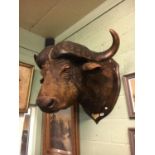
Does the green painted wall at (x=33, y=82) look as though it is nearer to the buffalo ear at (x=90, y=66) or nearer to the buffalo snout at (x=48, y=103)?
the buffalo snout at (x=48, y=103)

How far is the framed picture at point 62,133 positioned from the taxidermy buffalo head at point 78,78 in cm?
24

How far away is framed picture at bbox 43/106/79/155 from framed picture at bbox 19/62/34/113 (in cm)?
21

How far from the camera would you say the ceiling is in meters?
1.46

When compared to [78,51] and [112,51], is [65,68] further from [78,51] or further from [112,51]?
[112,51]

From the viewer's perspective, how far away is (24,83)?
1736 mm

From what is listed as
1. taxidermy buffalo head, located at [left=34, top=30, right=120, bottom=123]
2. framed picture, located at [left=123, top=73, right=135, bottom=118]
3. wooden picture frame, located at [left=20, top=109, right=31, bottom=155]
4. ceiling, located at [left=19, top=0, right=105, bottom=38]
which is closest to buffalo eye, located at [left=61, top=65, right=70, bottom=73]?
taxidermy buffalo head, located at [left=34, top=30, right=120, bottom=123]

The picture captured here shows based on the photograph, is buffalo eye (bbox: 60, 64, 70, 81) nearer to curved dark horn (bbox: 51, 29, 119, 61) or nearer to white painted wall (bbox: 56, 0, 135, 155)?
curved dark horn (bbox: 51, 29, 119, 61)

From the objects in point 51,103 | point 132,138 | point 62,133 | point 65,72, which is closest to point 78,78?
point 65,72

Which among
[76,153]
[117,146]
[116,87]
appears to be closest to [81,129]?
[76,153]

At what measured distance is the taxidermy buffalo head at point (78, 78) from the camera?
1.02m

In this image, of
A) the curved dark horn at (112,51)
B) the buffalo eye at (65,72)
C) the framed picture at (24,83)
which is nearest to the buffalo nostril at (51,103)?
the buffalo eye at (65,72)

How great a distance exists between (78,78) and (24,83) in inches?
30.5
